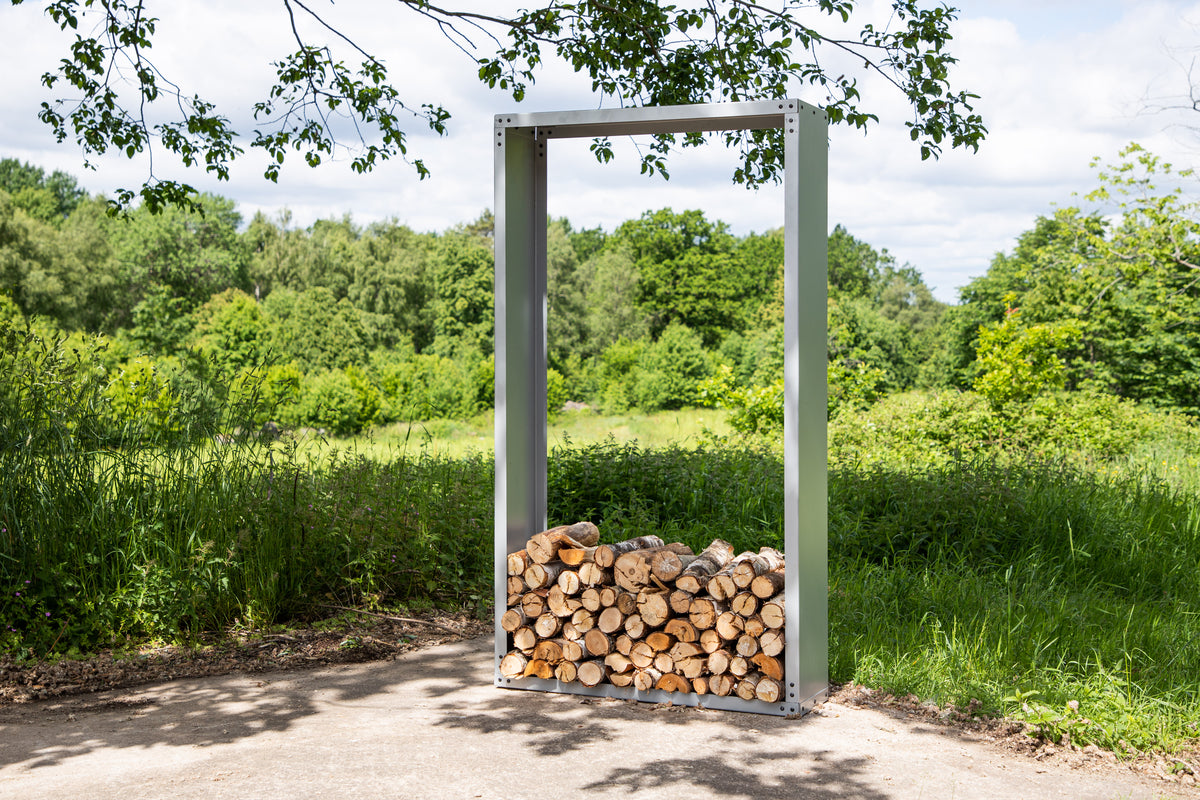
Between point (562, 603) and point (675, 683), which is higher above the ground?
point (562, 603)

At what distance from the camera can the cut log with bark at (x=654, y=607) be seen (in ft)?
14.2

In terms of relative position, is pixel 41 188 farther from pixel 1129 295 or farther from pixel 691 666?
pixel 691 666

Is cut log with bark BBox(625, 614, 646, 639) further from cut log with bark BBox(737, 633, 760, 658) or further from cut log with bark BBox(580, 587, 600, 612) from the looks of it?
cut log with bark BBox(737, 633, 760, 658)

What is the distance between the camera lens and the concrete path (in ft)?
11.2

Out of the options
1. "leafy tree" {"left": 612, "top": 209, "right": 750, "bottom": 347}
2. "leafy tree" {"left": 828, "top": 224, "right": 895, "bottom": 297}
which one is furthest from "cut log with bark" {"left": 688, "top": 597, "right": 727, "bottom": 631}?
"leafy tree" {"left": 828, "top": 224, "right": 895, "bottom": 297}

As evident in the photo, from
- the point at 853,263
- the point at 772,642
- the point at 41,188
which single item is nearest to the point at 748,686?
the point at 772,642

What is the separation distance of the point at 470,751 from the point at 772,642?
129cm

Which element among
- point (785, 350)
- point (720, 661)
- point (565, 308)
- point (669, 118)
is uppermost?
point (565, 308)

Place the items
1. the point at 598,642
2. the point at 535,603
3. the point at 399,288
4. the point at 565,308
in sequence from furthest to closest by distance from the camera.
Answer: the point at 399,288 → the point at 565,308 → the point at 535,603 → the point at 598,642

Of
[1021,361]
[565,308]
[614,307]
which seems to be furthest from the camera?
[565,308]

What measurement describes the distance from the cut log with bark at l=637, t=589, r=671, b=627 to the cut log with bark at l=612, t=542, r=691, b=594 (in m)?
0.05

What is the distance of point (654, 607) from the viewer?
434 centimetres

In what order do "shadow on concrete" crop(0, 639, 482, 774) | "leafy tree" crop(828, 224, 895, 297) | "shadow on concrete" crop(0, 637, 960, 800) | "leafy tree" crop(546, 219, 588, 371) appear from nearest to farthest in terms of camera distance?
"shadow on concrete" crop(0, 637, 960, 800), "shadow on concrete" crop(0, 639, 482, 774), "leafy tree" crop(546, 219, 588, 371), "leafy tree" crop(828, 224, 895, 297)

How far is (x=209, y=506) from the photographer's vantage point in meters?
5.43
